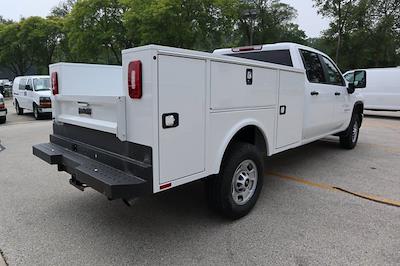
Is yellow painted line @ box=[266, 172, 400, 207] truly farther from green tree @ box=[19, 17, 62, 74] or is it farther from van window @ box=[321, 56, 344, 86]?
green tree @ box=[19, 17, 62, 74]

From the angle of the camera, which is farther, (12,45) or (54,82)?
(12,45)

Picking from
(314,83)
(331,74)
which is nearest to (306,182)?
(314,83)

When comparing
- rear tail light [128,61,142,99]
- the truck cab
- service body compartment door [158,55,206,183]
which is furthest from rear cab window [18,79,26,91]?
service body compartment door [158,55,206,183]

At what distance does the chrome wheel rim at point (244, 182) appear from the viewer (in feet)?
11.8

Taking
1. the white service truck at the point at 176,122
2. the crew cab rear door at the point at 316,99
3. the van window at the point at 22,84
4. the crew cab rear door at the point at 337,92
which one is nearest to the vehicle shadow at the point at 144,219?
the white service truck at the point at 176,122

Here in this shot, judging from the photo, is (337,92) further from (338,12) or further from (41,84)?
(338,12)

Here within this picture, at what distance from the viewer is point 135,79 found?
260 cm

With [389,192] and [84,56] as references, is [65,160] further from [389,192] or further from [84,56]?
[84,56]

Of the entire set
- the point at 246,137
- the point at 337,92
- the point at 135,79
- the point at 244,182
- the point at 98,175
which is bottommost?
the point at 244,182

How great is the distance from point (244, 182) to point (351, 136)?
4.56 meters

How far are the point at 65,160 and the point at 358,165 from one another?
503 centimetres

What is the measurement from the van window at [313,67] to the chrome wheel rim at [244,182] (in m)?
2.08

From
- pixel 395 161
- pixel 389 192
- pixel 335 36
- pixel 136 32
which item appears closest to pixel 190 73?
pixel 389 192

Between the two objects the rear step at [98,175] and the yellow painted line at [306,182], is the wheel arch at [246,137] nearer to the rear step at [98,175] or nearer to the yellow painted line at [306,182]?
the rear step at [98,175]
